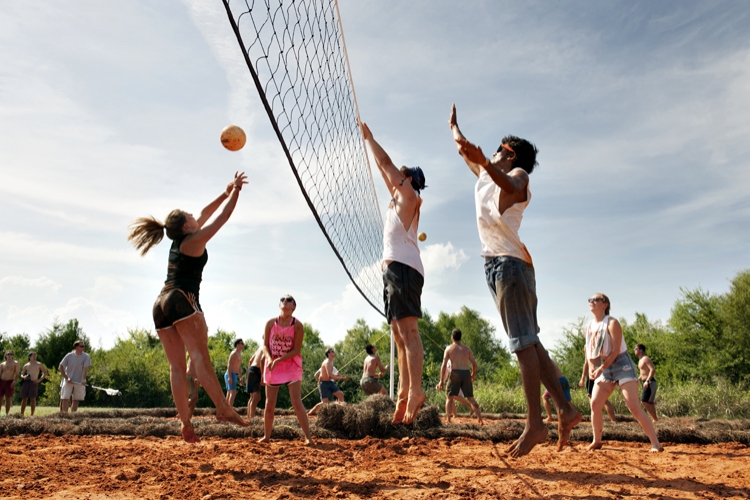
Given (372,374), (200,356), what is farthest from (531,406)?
(372,374)

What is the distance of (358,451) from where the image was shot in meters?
6.18

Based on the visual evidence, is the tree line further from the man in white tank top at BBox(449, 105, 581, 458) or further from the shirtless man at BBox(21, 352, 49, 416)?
the man in white tank top at BBox(449, 105, 581, 458)

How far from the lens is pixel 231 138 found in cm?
471

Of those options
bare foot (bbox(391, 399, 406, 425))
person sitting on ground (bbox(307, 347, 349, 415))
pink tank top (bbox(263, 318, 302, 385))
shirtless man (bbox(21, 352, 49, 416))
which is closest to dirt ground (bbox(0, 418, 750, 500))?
bare foot (bbox(391, 399, 406, 425))

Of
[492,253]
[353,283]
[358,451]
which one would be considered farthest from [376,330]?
[492,253]

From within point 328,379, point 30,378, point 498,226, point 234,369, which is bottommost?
point 328,379

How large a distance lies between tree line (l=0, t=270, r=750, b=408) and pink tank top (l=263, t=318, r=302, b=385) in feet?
Answer: 32.6

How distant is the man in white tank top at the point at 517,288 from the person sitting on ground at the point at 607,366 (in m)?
2.41

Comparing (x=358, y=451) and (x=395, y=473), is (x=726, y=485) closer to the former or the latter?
(x=395, y=473)

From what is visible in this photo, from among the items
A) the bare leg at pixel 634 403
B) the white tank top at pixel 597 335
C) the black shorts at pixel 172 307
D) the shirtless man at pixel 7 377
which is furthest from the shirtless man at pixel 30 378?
the bare leg at pixel 634 403

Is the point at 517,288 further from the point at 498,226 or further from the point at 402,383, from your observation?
the point at 402,383

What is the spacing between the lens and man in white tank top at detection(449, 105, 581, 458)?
3.49m

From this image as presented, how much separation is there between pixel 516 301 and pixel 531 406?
0.67 meters

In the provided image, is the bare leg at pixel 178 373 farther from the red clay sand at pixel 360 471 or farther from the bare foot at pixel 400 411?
the bare foot at pixel 400 411
